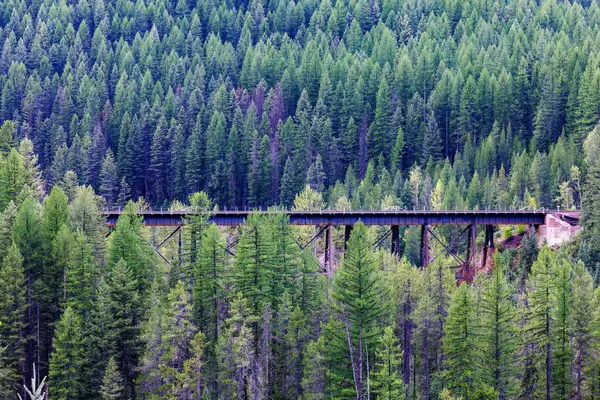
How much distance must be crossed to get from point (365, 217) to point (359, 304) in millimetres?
31454

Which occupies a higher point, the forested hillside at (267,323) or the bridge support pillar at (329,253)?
the bridge support pillar at (329,253)

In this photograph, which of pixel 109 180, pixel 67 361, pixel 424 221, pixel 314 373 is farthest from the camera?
pixel 109 180

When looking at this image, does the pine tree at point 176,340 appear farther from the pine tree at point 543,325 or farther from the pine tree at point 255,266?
the pine tree at point 543,325

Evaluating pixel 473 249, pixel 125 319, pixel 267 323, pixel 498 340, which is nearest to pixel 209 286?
pixel 267 323

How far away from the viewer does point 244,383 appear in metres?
71.2

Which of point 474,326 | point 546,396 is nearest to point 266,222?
point 474,326

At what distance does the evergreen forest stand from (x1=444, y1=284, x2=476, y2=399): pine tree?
0.48ft

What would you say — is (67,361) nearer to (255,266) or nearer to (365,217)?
(255,266)

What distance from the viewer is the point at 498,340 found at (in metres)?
67.8

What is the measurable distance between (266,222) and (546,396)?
2471 centimetres

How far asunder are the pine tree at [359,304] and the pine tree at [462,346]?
15.9 feet

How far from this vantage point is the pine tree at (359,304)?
69.2 meters

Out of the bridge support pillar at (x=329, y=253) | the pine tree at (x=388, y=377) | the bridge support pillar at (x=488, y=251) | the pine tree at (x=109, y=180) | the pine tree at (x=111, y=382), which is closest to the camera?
the pine tree at (x=388, y=377)

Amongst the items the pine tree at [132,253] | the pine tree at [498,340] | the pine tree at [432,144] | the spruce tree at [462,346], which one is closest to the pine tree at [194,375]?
the pine tree at [132,253]
